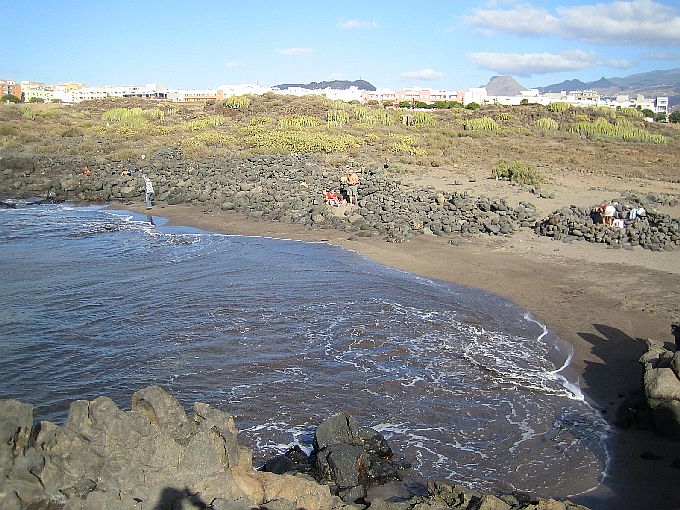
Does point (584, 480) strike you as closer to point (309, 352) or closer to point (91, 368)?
point (309, 352)

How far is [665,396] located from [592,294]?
20.4ft

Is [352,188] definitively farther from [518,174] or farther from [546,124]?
[546,124]

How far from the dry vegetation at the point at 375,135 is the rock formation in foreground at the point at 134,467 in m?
23.5

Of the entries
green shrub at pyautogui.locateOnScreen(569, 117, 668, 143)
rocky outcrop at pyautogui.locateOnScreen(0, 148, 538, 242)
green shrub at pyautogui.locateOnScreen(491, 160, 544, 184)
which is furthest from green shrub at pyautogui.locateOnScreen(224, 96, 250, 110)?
green shrub at pyautogui.locateOnScreen(491, 160, 544, 184)

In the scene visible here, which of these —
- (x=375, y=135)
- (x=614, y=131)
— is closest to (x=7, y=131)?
(x=375, y=135)

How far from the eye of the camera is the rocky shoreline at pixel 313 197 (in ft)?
61.3

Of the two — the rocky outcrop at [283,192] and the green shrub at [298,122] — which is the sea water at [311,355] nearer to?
the rocky outcrop at [283,192]

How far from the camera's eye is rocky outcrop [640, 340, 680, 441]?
770cm

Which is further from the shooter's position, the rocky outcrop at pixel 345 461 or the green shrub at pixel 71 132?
the green shrub at pixel 71 132

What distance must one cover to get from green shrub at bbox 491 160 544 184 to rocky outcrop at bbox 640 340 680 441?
60.3ft

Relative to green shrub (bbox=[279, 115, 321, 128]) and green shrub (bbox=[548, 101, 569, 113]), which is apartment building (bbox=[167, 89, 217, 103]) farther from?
green shrub (bbox=[548, 101, 569, 113])

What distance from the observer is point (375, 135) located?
4119 centimetres

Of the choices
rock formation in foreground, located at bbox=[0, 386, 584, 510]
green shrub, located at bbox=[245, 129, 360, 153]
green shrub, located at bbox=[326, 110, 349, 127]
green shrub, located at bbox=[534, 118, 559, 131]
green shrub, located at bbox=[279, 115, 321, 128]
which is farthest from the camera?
green shrub, located at bbox=[534, 118, 559, 131]

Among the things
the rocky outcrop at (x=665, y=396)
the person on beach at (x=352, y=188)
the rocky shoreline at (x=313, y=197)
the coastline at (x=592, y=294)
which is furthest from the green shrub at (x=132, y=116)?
the rocky outcrop at (x=665, y=396)
